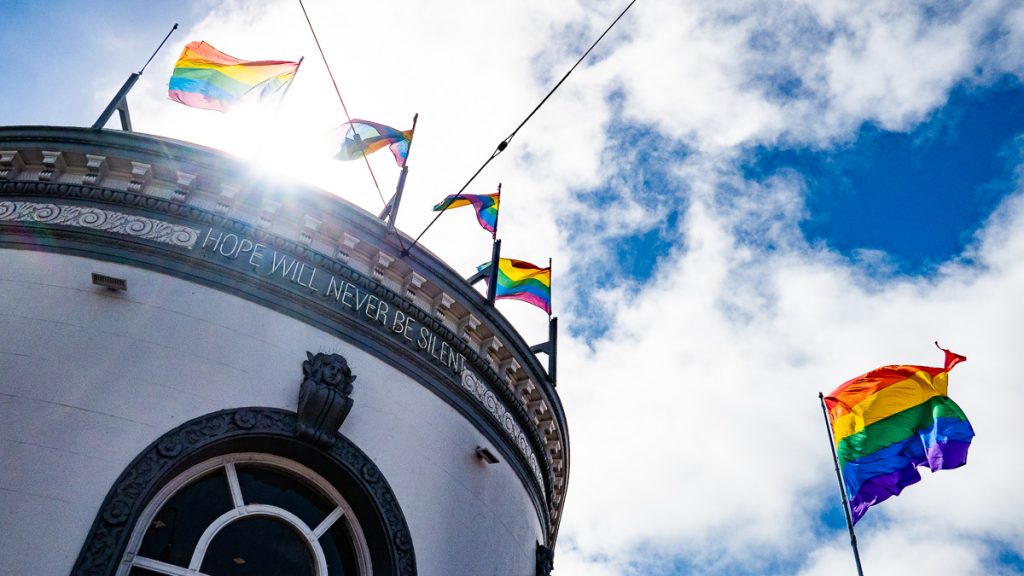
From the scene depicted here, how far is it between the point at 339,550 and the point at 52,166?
6986mm

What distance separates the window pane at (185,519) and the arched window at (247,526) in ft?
0.04

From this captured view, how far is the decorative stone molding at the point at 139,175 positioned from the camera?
37.4 ft

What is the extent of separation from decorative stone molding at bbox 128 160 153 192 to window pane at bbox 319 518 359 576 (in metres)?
5.67

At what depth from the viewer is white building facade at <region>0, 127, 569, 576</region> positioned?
9.05 metres

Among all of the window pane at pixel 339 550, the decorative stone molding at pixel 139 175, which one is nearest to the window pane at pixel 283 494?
the window pane at pixel 339 550

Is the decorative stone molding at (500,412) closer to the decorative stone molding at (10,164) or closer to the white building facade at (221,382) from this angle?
the white building facade at (221,382)

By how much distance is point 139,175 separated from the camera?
11.4 m

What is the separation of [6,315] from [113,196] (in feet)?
7.33

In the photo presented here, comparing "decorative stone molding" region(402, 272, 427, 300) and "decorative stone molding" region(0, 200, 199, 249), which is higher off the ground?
"decorative stone molding" region(402, 272, 427, 300)

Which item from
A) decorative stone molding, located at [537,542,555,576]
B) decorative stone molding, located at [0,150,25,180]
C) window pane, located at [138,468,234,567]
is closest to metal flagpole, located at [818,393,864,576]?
decorative stone molding, located at [537,542,555,576]

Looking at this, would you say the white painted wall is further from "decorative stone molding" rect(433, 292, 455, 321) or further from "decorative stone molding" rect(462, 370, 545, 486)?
"decorative stone molding" rect(433, 292, 455, 321)

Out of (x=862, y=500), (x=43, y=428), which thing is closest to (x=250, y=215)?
(x=43, y=428)

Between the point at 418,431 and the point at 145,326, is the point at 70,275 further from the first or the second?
the point at 418,431

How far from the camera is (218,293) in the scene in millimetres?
10875
